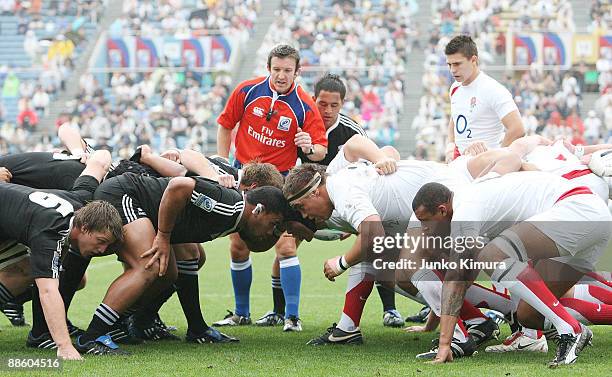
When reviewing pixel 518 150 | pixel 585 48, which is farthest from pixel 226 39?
pixel 518 150

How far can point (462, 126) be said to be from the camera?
9.23 metres

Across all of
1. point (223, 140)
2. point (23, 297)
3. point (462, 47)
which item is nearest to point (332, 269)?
point (23, 297)

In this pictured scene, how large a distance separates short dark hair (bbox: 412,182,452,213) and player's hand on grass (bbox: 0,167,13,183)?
3174mm

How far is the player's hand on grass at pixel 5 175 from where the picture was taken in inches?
288

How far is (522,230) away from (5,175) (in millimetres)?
3872

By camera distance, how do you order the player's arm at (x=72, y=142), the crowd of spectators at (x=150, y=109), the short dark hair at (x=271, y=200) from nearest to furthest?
the short dark hair at (x=271, y=200) → the player's arm at (x=72, y=142) → the crowd of spectators at (x=150, y=109)

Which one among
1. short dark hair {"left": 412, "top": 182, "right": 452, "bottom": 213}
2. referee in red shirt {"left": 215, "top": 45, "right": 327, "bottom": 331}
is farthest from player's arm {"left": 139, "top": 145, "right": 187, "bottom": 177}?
short dark hair {"left": 412, "top": 182, "right": 452, "bottom": 213}

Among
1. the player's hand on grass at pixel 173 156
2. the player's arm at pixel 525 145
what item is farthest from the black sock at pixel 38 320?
the player's arm at pixel 525 145

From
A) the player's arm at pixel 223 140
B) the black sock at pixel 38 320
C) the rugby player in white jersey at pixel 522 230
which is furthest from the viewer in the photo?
the player's arm at pixel 223 140

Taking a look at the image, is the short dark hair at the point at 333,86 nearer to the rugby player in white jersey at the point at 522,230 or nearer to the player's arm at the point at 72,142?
the player's arm at the point at 72,142

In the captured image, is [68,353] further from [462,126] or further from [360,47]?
[360,47]

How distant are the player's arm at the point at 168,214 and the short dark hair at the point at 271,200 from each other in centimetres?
49

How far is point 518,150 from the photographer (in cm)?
760

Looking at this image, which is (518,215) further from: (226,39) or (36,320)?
(226,39)
